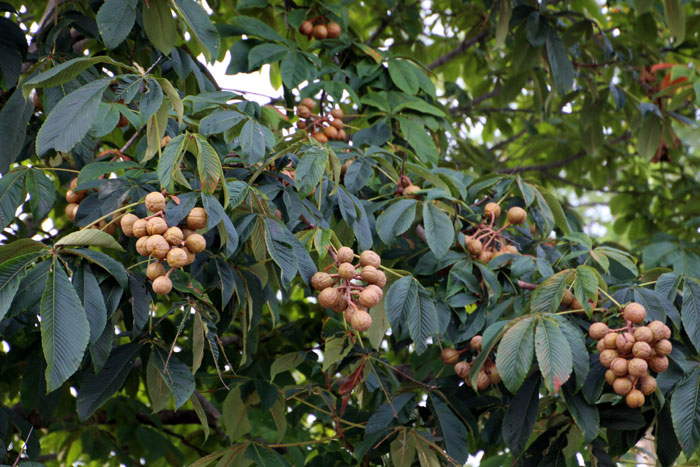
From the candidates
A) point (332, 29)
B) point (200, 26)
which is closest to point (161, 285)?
point (200, 26)

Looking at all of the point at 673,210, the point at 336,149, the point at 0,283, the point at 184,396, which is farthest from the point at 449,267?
the point at 673,210

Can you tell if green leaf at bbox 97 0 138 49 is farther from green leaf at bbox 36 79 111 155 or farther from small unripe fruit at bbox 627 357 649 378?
small unripe fruit at bbox 627 357 649 378

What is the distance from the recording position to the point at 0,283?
1188 millimetres

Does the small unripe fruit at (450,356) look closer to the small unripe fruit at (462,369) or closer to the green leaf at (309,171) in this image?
the small unripe fruit at (462,369)

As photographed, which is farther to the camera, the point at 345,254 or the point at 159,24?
the point at 159,24

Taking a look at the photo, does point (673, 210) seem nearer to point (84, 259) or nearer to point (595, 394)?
point (595, 394)

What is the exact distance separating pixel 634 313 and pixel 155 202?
3.08 feet

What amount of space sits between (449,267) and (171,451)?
4.08 ft

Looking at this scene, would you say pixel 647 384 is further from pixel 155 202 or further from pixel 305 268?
pixel 155 202

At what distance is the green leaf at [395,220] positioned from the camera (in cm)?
175

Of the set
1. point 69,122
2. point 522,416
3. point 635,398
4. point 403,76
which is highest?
point 69,122

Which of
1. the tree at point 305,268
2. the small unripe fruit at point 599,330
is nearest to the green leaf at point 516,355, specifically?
the tree at point 305,268

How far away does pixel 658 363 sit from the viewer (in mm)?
1460

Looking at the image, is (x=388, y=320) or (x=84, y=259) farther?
(x=388, y=320)
